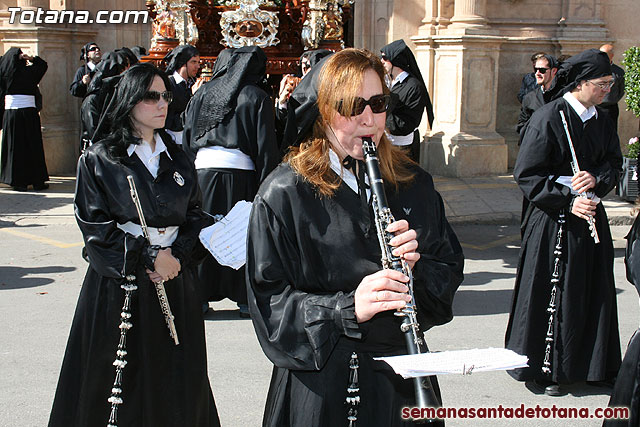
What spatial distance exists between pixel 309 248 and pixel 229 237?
1332 millimetres

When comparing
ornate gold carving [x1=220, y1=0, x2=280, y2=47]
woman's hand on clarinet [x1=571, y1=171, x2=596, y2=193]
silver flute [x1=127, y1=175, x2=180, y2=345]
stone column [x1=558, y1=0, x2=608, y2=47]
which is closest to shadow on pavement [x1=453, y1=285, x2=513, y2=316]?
woman's hand on clarinet [x1=571, y1=171, x2=596, y2=193]

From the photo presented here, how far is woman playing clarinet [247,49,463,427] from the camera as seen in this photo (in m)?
2.77

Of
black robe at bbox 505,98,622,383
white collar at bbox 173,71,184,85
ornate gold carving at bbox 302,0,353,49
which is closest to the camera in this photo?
black robe at bbox 505,98,622,383

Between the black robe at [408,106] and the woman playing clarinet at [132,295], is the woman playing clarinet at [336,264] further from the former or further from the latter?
the black robe at [408,106]

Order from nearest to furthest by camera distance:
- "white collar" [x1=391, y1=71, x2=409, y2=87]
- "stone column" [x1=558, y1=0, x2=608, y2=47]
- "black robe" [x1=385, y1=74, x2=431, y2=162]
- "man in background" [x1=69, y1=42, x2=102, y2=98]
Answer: "black robe" [x1=385, y1=74, x2=431, y2=162] < "white collar" [x1=391, y1=71, x2=409, y2=87] < "man in background" [x1=69, y1=42, x2=102, y2=98] < "stone column" [x1=558, y1=0, x2=608, y2=47]

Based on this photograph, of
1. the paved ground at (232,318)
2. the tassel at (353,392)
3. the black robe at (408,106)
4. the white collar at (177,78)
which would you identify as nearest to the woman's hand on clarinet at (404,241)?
the tassel at (353,392)

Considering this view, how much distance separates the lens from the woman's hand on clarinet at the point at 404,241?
2635 mm

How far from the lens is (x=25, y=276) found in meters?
8.05

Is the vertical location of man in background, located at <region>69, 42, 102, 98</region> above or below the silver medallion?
above

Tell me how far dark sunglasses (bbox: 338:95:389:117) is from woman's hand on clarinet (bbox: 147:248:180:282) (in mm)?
1402

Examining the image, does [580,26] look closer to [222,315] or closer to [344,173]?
[222,315]

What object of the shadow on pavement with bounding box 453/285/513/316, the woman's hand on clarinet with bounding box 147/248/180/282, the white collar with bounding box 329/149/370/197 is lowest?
the shadow on pavement with bounding box 453/285/513/316

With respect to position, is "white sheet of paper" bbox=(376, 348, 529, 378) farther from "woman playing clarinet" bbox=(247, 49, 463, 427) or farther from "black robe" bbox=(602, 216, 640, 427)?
"black robe" bbox=(602, 216, 640, 427)

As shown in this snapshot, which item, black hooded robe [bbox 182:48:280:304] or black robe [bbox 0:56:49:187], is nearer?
black hooded robe [bbox 182:48:280:304]
